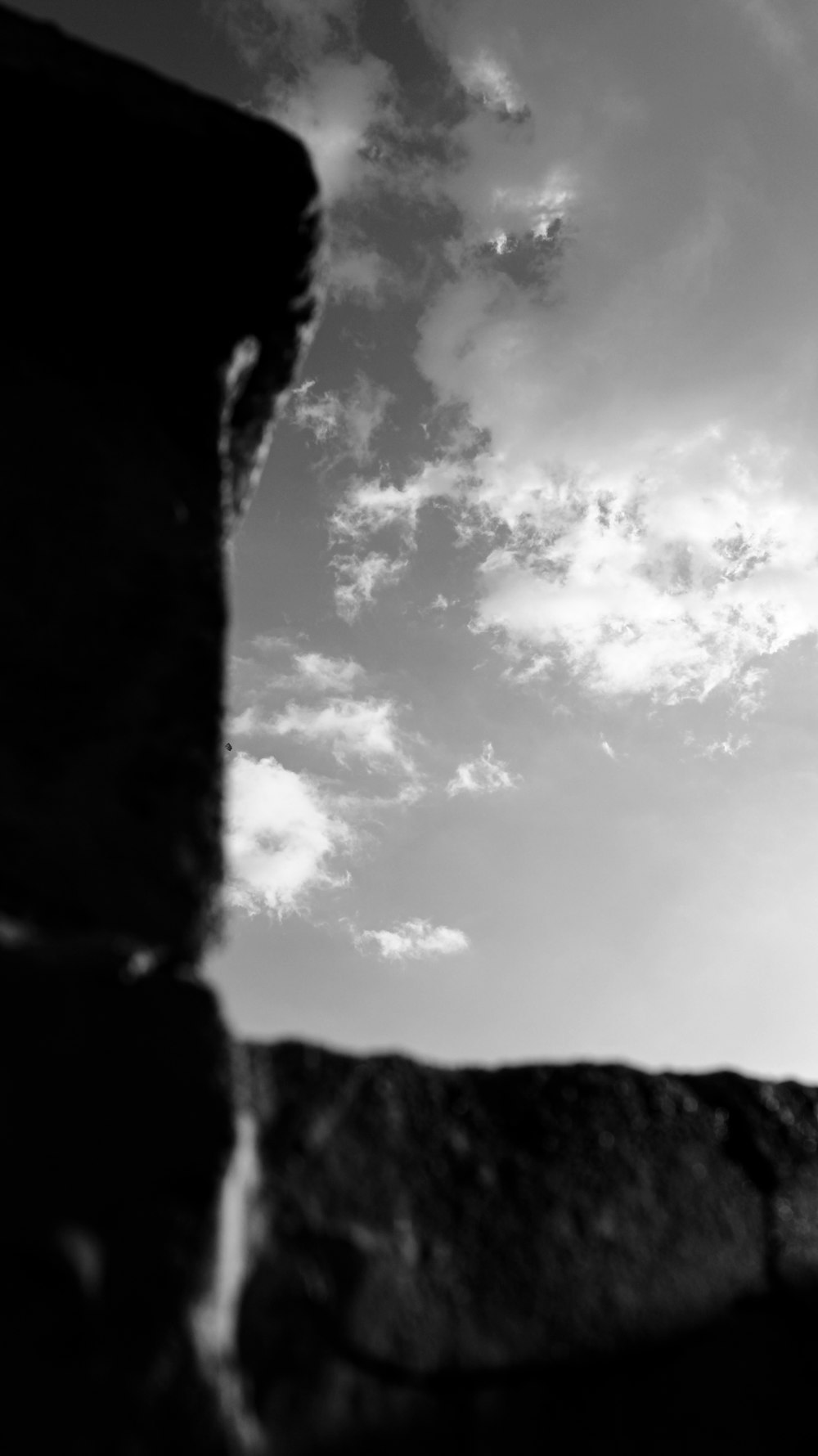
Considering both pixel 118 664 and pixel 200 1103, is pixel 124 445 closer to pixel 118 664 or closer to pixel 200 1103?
pixel 118 664

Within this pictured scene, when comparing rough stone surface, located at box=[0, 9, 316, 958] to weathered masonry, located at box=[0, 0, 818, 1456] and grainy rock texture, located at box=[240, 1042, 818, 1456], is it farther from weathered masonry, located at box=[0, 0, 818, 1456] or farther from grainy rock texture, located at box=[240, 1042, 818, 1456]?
grainy rock texture, located at box=[240, 1042, 818, 1456]

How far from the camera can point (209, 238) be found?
1.63 meters

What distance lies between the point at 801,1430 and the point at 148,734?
1.12 meters

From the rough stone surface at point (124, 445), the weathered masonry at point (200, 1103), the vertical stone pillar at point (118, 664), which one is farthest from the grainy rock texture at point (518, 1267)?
the rough stone surface at point (124, 445)

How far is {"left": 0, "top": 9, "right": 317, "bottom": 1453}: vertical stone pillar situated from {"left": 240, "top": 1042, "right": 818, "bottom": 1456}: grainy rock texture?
0.14m

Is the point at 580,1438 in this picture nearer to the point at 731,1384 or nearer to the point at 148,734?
the point at 731,1384

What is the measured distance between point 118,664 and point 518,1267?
33.2 inches

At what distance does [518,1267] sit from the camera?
1.29 meters

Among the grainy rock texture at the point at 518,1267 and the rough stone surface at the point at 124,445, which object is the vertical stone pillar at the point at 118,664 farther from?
the grainy rock texture at the point at 518,1267

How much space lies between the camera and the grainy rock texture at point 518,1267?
113cm

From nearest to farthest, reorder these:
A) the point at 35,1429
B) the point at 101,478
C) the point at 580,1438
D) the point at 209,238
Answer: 1. the point at 35,1429
2. the point at 580,1438
3. the point at 101,478
4. the point at 209,238

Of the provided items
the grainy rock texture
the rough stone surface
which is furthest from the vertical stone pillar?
the grainy rock texture

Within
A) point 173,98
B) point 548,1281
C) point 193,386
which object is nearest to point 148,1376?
point 548,1281

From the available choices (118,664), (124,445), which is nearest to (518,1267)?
(118,664)
